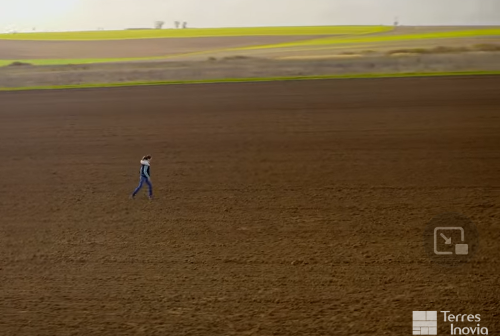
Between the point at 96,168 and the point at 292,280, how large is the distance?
5075mm

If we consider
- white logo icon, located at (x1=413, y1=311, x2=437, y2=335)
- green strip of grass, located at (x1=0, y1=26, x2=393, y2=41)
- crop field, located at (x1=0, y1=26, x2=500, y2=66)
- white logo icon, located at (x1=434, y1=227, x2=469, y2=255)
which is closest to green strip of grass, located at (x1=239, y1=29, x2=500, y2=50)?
crop field, located at (x1=0, y1=26, x2=500, y2=66)

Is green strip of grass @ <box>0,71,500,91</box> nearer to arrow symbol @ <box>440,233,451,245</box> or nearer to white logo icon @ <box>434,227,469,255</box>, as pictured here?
white logo icon @ <box>434,227,469,255</box>

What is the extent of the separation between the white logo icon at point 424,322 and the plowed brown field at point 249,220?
62mm

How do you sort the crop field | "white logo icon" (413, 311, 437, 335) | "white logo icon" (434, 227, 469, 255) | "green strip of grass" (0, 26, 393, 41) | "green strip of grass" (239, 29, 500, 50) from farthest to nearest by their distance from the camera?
"green strip of grass" (0, 26, 393, 41) < the crop field < "green strip of grass" (239, 29, 500, 50) < "white logo icon" (434, 227, 469, 255) < "white logo icon" (413, 311, 437, 335)

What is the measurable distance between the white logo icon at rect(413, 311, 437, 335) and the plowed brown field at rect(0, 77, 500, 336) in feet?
0.20

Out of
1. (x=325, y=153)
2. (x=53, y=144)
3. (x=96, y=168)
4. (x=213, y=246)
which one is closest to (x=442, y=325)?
(x=213, y=246)

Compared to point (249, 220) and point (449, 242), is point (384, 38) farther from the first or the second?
point (449, 242)

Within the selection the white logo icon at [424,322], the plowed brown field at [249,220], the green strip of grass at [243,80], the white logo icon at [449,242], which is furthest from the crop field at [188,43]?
the white logo icon at [424,322]

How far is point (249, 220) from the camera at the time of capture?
235 inches

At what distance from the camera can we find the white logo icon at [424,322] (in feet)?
12.4

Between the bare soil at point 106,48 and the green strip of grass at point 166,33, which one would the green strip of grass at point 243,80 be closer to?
the bare soil at point 106,48

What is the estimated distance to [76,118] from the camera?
12.8 meters

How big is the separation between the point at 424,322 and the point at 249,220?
2.61 metres

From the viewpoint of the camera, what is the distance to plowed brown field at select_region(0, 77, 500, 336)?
414 cm
